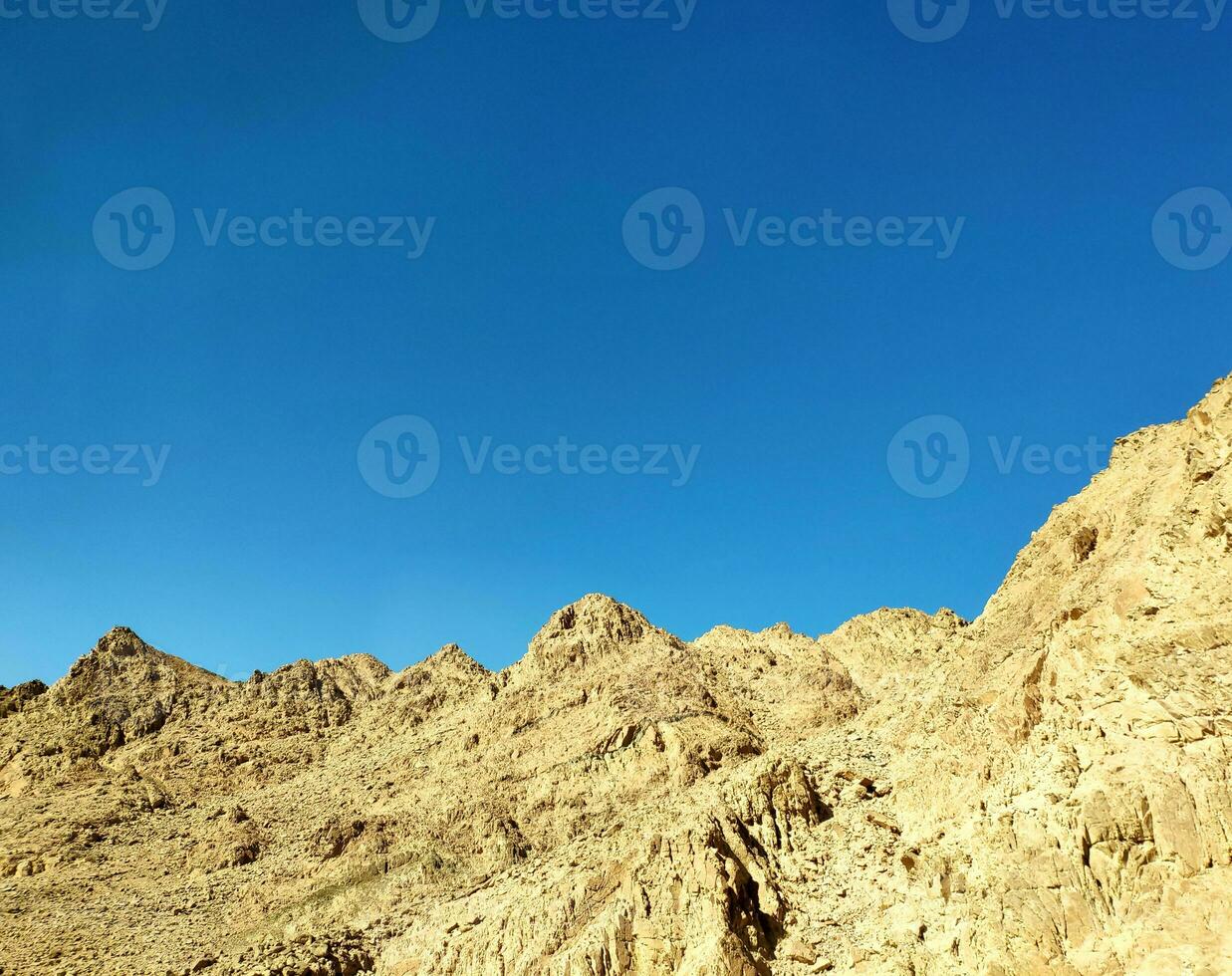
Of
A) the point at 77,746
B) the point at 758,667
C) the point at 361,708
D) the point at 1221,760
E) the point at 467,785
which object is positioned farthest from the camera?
the point at 361,708

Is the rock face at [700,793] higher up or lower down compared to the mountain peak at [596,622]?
lower down

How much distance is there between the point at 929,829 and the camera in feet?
124

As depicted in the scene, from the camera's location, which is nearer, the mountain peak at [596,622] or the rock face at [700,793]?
the rock face at [700,793]

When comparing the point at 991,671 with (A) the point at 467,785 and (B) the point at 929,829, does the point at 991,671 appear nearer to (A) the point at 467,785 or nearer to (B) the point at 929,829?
(B) the point at 929,829

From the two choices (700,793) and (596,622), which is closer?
(700,793)

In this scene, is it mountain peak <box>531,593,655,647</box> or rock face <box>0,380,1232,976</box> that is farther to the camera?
mountain peak <box>531,593,655,647</box>

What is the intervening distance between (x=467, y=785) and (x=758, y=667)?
2766cm

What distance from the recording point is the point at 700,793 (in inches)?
2004

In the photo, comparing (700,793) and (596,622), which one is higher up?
(596,622)

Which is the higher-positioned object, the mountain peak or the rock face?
the mountain peak

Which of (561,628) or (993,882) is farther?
(561,628)

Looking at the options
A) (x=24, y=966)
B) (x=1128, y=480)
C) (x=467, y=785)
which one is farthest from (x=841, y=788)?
(x=24, y=966)

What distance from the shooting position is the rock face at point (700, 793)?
2800cm

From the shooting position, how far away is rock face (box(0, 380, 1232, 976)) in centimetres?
2800
